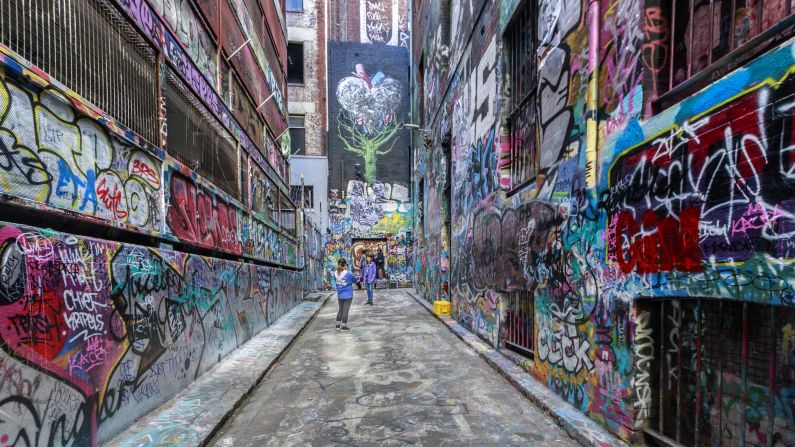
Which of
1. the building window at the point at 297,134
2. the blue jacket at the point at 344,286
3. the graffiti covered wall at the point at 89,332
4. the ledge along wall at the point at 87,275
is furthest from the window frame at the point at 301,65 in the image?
the graffiti covered wall at the point at 89,332

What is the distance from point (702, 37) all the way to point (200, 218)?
617 centimetres

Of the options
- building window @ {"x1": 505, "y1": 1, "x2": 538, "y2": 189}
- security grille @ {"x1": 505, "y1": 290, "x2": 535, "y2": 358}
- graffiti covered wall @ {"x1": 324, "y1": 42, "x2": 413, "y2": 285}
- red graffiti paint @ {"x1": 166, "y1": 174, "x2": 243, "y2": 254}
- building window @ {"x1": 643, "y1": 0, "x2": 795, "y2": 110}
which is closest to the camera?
building window @ {"x1": 643, "y1": 0, "x2": 795, "y2": 110}

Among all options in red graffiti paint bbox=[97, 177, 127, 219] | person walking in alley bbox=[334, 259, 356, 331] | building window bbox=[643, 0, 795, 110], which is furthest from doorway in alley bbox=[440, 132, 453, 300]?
red graffiti paint bbox=[97, 177, 127, 219]

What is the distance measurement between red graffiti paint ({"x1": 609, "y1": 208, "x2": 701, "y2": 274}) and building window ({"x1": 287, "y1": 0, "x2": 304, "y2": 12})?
25732 mm

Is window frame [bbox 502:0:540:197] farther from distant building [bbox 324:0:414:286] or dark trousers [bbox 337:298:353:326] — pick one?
distant building [bbox 324:0:414:286]

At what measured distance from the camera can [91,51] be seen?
375cm

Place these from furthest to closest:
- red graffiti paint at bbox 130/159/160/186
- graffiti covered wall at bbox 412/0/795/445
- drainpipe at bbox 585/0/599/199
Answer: red graffiti paint at bbox 130/159/160/186 < drainpipe at bbox 585/0/599/199 < graffiti covered wall at bbox 412/0/795/445

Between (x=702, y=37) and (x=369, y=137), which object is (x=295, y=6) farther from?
(x=702, y=37)

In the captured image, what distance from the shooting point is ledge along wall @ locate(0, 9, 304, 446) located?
2.65 m

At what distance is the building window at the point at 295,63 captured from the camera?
Answer: 2480 cm

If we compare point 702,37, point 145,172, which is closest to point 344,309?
point 145,172

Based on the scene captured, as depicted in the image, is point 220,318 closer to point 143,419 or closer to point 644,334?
point 143,419

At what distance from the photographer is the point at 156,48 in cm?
480

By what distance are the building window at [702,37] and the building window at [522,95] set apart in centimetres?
249
